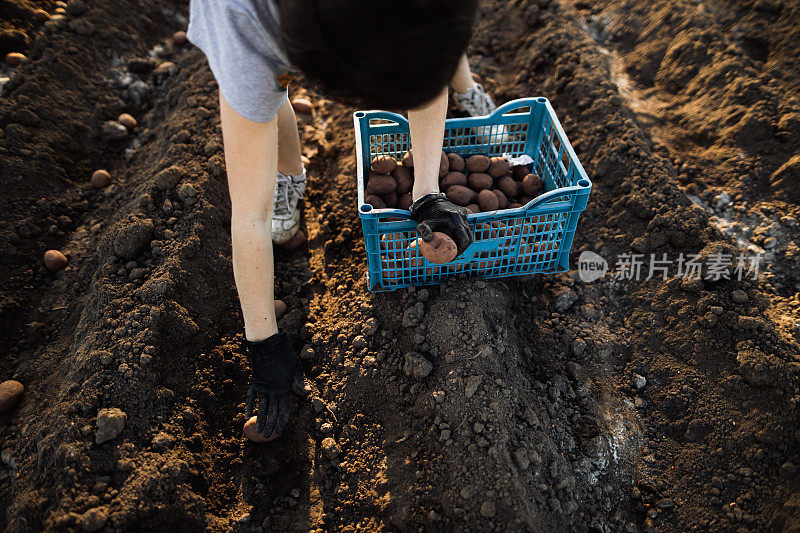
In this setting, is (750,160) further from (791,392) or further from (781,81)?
(791,392)

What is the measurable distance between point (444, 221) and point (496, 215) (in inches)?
10.8

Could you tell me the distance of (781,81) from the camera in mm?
2746

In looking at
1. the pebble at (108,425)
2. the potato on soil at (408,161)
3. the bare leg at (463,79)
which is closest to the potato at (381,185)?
the potato on soil at (408,161)

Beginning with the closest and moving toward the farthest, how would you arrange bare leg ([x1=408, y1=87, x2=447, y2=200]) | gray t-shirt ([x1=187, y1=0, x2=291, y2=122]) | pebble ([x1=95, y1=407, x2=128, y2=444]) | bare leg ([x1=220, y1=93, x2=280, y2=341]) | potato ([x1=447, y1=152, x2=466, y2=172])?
gray t-shirt ([x1=187, y1=0, x2=291, y2=122]) → bare leg ([x1=220, y1=93, x2=280, y2=341]) → pebble ([x1=95, y1=407, x2=128, y2=444]) → bare leg ([x1=408, y1=87, x2=447, y2=200]) → potato ([x1=447, y1=152, x2=466, y2=172])

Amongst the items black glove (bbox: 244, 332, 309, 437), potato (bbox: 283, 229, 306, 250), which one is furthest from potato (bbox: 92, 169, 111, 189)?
black glove (bbox: 244, 332, 309, 437)

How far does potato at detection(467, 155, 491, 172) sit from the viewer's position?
237cm

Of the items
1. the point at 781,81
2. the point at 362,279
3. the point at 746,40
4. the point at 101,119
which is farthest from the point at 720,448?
the point at 101,119

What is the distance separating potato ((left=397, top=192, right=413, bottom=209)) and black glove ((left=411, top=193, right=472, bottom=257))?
315mm

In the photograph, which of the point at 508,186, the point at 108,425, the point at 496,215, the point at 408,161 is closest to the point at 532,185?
the point at 508,186

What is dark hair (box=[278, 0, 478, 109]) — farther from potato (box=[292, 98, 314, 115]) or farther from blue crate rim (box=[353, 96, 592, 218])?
potato (box=[292, 98, 314, 115])

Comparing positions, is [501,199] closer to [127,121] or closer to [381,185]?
[381,185]

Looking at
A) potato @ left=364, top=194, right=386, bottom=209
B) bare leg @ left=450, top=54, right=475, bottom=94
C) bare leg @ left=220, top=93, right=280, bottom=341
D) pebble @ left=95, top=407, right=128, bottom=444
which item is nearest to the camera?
bare leg @ left=220, top=93, right=280, bottom=341

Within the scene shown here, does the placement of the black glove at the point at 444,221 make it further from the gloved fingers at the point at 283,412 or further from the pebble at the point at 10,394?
the pebble at the point at 10,394

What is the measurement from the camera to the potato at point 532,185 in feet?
7.68
